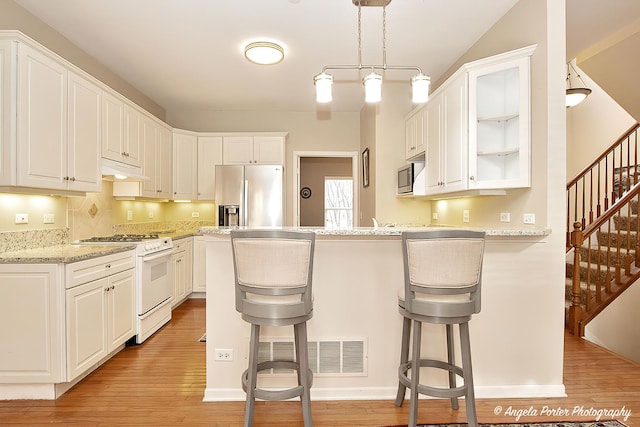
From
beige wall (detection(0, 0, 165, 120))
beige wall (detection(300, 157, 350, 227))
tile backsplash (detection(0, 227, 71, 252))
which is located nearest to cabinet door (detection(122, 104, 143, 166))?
beige wall (detection(0, 0, 165, 120))

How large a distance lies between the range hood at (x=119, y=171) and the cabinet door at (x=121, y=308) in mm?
982

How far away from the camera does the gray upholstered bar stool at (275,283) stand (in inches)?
70.8

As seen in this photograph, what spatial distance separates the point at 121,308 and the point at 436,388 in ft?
8.41

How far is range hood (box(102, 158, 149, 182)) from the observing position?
3.40m

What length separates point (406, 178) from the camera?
4203 millimetres

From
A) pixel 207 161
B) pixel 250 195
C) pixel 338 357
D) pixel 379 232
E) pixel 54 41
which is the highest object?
pixel 54 41

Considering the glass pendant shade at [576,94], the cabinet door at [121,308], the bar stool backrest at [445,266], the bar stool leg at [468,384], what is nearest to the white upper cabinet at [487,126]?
the bar stool backrest at [445,266]

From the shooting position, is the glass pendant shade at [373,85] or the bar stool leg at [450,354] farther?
the glass pendant shade at [373,85]

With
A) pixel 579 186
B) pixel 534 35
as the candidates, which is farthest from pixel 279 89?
pixel 579 186

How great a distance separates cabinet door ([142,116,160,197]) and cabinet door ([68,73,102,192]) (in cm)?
100

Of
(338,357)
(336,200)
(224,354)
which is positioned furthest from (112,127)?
(336,200)

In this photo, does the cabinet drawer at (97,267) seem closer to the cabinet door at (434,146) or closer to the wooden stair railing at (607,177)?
the cabinet door at (434,146)

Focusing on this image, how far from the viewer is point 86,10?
9.33ft

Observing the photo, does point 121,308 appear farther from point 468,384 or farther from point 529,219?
point 529,219
